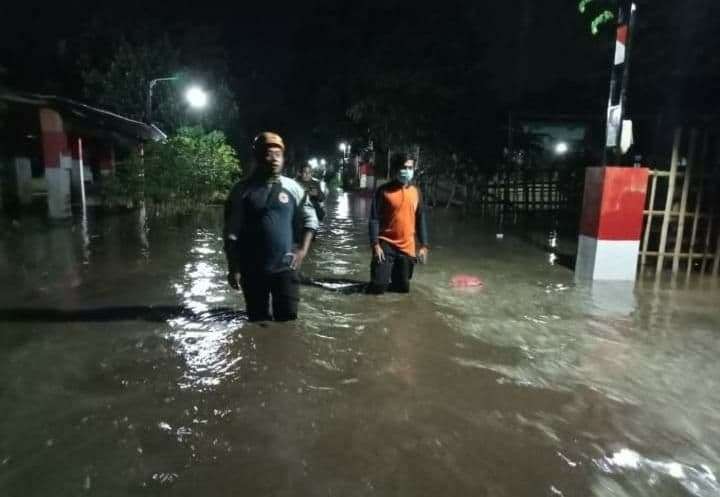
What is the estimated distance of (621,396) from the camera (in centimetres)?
401

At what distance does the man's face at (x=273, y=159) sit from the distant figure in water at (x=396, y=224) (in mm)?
1840

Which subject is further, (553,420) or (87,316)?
(87,316)

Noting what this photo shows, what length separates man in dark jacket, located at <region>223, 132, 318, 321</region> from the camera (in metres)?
4.88

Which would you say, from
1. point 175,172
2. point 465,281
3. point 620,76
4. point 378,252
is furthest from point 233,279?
point 175,172

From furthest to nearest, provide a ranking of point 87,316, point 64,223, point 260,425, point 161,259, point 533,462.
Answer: point 64,223, point 161,259, point 87,316, point 260,425, point 533,462

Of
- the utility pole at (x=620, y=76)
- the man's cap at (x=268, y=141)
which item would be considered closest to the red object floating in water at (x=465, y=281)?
the utility pole at (x=620, y=76)

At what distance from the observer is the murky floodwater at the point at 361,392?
2.99 m

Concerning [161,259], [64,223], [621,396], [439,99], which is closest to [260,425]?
[621,396]

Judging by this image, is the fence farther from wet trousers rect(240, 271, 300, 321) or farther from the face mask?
wet trousers rect(240, 271, 300, 321)

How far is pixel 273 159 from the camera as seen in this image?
4.80 m

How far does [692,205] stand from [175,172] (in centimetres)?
1467

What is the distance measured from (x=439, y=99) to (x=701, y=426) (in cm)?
1748

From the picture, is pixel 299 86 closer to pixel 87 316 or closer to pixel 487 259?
pixel 487 259

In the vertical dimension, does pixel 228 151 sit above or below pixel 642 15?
below
